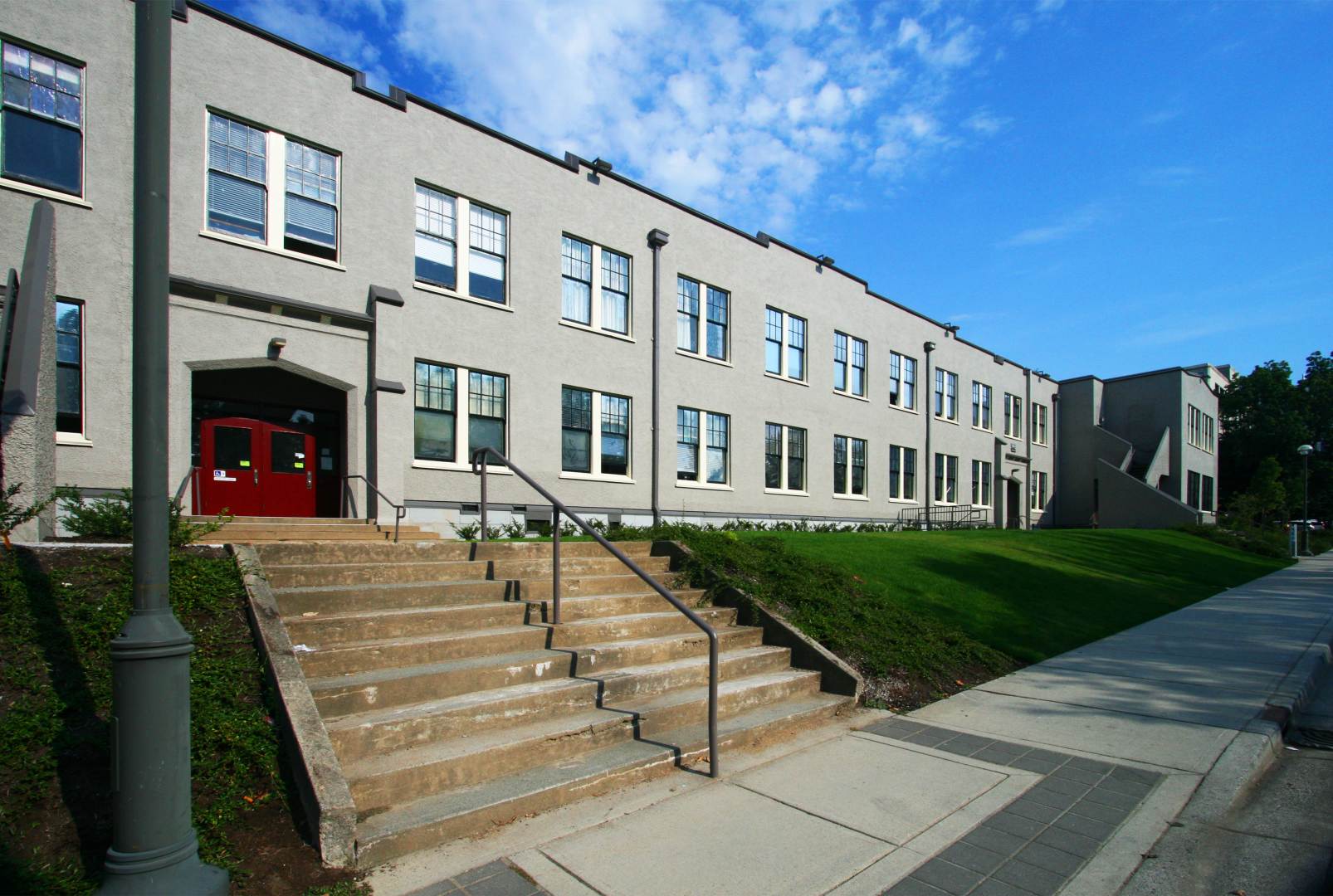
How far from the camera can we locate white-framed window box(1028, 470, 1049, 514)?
3969 centimetres

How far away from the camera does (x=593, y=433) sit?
17688mm

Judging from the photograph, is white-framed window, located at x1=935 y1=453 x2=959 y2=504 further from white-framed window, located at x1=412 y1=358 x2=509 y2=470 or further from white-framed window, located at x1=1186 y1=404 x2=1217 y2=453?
white-framed window, located at x1=1186 y1=404 x2=1217 y2=453

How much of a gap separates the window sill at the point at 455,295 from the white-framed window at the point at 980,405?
82.2 ft

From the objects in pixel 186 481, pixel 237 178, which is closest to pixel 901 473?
pixel 237 178

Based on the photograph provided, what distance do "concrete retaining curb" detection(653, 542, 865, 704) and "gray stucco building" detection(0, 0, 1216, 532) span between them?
7.93 m

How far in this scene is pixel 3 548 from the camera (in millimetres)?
5309

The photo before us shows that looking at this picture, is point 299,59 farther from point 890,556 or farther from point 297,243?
point 890,556

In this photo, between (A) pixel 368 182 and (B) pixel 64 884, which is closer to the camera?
(B) pixel 64 884

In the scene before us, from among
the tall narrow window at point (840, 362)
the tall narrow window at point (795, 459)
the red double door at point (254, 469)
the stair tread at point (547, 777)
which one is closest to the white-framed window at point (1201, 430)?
the tall narrow window at point (840, 362)

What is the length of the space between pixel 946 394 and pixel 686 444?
55.1ft

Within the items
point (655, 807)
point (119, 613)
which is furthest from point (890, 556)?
point (119, 613)

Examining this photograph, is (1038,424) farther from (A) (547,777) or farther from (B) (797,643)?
(A) (547,777)

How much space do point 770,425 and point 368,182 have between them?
1307cm

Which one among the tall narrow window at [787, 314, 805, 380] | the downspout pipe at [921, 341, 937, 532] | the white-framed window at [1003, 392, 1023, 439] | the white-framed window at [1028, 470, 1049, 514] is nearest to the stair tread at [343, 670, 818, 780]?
the tall narrow window at [787, 314, 805, 380]
